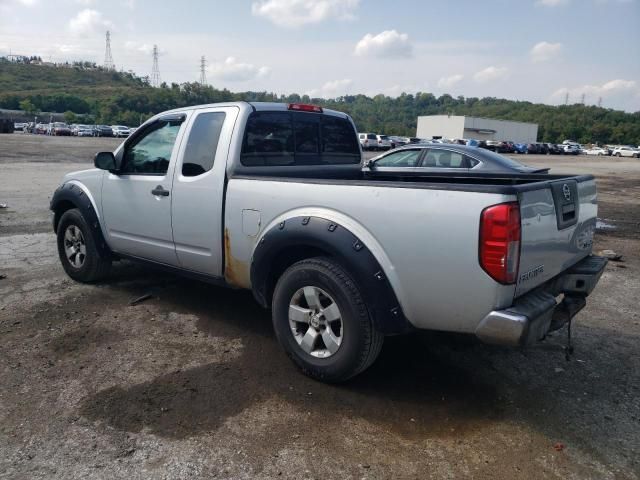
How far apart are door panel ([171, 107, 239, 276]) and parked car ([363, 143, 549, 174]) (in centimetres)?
520

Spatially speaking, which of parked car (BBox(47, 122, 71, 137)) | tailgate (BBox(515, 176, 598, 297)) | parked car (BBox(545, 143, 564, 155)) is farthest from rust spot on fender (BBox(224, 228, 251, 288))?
parked car (BBox(545, 143, 564, 155))

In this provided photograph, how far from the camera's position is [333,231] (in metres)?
3.39

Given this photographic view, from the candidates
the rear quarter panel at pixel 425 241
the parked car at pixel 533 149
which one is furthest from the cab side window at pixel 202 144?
the parked car at pixel 533 149

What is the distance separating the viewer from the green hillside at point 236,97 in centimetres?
10888

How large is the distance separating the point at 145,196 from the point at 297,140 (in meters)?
1.46

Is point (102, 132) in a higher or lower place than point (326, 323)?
lower

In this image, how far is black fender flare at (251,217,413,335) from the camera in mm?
3229

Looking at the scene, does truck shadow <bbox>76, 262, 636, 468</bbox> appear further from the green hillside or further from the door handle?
the green hillside

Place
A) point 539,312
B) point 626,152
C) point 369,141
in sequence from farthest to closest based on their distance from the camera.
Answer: point 626,152
point 369,141
point 539,312

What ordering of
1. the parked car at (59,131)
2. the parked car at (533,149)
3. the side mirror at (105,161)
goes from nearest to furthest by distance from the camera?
1. the side mirror at (105,161)
2. the parked car at (59,131)
3. the parked car at (533,149)

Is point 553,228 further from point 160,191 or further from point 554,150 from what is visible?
point 554,150

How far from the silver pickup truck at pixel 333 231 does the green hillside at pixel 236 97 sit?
76.6m

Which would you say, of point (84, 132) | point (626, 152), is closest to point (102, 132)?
point (84, 132)

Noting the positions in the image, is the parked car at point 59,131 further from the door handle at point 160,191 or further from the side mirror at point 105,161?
the door handle at point 160,191
